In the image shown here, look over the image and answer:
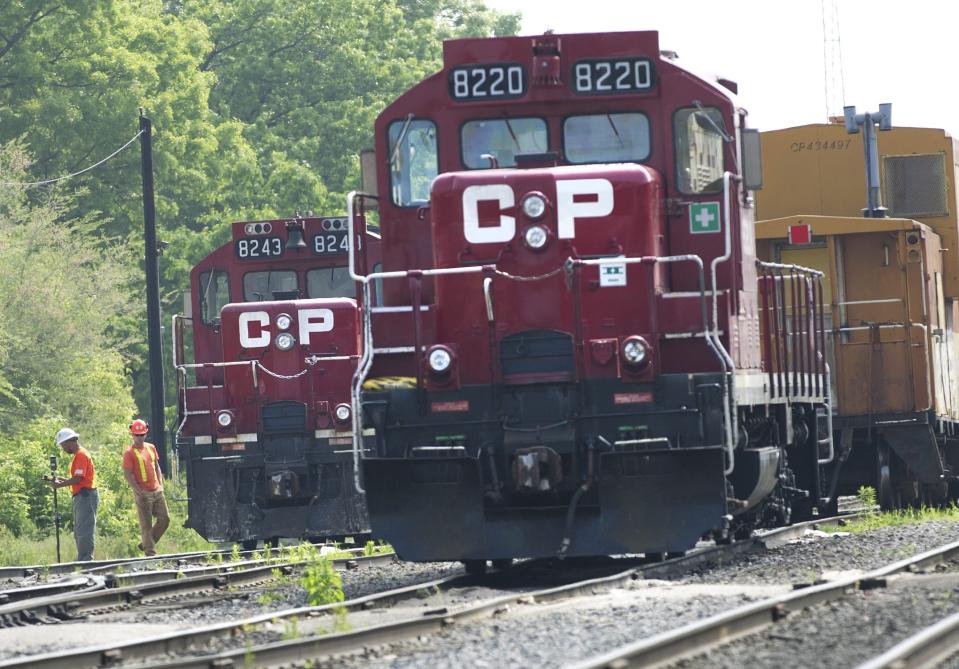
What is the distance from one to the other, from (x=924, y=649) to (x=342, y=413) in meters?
11.6

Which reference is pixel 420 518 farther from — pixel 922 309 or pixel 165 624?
pixel 922 309

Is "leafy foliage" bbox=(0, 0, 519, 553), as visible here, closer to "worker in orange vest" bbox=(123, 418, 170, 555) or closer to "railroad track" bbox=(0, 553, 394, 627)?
"worker in orange vest" bbox=(123, 418, 170, 555)

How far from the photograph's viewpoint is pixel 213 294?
65.0 feet

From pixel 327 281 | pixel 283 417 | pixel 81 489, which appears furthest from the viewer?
pixel 327 281

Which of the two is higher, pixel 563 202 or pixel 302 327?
pixel 563 202

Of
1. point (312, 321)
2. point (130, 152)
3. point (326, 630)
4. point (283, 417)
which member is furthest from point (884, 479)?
point (130, 152)

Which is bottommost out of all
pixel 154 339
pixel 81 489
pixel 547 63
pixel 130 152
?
pixel 81 489

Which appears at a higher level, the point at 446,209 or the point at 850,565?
the point at 446,209

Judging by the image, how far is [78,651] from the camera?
854 centimetres

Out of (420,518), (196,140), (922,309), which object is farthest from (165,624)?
(196,140)

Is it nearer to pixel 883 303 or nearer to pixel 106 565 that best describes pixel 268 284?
pixel 106 565

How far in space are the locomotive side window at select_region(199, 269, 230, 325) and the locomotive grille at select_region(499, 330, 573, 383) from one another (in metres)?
8.44

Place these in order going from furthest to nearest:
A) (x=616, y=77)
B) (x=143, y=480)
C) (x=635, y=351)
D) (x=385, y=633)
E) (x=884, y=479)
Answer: (x=884, y=479)
(x=143, y=480)
(x=616, y=77)
(x=635, y=351)
(x=385, y=633)

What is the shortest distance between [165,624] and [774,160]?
1051 centimetres
